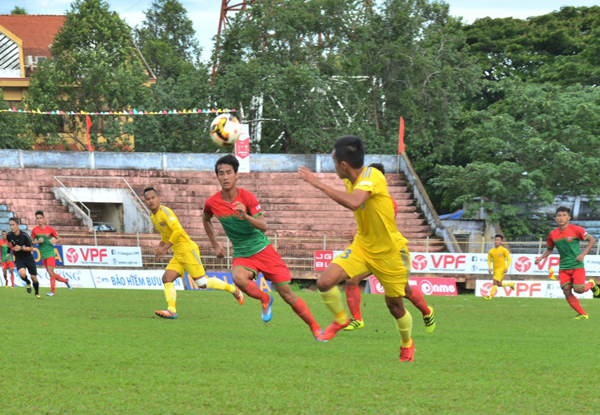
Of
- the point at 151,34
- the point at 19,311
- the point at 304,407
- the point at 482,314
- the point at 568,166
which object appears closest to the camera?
the point at 304,407

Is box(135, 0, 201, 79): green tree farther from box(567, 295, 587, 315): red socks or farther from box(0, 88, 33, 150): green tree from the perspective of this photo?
box(567, 295, 587, 315): red socks

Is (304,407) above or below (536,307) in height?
above

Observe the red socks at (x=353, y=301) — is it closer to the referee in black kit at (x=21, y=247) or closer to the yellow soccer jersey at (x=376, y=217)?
the yellow soccer jersey at (x=376, y=217)

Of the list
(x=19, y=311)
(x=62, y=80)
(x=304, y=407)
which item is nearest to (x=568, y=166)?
(x=19, y=311)

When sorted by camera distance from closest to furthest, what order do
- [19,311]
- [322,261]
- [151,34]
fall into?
[19,311] → [322,261] → [151,34]

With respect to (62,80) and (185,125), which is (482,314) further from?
(62,80)

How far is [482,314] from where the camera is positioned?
504 inches

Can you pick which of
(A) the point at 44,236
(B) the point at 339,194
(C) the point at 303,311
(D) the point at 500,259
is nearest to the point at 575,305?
(D) the point at 500,259

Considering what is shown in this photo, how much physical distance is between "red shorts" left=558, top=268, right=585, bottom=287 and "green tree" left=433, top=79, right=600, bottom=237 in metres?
14.4

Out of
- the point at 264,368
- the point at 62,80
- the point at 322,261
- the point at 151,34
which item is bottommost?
the point at 322,261

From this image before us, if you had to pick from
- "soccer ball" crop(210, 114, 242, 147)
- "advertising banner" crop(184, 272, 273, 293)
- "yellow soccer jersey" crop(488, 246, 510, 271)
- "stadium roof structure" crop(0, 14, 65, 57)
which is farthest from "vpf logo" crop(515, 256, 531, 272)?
"stadium roof structure" crop(0, 14, 65, 57)

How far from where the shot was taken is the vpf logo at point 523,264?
22.7 meters

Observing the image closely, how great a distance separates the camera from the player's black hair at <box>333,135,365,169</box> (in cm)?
591

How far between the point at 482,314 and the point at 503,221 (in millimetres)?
15129
